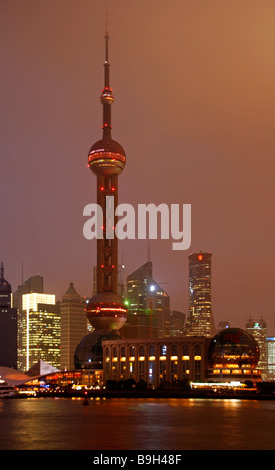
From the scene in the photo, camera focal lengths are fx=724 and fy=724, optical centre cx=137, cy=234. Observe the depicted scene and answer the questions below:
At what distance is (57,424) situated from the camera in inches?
4611

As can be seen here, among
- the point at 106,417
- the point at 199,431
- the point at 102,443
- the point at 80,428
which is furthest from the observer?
the point at 106,417

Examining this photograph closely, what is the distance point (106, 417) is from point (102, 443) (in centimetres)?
4693

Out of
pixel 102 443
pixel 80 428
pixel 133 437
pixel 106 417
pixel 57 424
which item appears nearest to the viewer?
pixel 102 443

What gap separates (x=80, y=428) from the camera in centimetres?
10875

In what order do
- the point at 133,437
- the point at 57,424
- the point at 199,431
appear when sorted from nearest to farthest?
the point at 133,437, the point at 199,431, the point at 57,424
